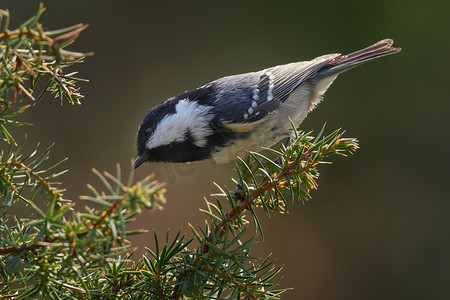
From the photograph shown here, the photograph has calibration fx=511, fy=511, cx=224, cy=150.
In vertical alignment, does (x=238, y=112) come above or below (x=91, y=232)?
below

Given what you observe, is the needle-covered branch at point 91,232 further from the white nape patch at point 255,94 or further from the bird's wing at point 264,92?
the white nape patch at point 255,94

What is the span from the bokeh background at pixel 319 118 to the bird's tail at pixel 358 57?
176mm

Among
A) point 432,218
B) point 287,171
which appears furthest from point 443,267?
point 287,171

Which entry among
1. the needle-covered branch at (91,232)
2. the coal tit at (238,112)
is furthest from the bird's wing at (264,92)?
the needle-covered branch at (91,232)

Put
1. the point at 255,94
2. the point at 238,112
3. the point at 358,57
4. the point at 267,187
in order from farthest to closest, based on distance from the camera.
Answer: the point at 358,57
the point at 255,94
the point at 238,112
the point at 267,187

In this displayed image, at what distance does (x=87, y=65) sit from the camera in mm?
2645

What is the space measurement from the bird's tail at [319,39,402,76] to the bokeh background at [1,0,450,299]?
0.58 ft

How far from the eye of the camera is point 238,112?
1.92 m

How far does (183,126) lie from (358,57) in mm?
872

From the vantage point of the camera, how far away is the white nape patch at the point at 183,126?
5.78ft

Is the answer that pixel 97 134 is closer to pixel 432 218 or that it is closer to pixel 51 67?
pixel 432 218

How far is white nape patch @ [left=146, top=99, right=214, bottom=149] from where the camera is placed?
1763 millimetres

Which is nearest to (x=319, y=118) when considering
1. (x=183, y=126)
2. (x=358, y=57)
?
(x=358, y=57)

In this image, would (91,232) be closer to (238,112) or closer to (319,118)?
(238,112)
